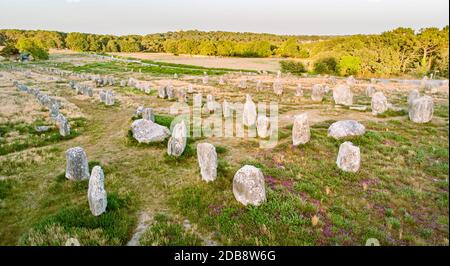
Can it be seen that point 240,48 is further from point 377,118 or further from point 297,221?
point 297,221

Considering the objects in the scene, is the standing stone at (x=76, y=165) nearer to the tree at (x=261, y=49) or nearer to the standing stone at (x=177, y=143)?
the standing stone at (x=177, y=143)

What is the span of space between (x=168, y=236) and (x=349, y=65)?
218ft

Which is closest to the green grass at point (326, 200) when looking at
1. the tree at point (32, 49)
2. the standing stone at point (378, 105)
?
the standing stone at point (378, 105)

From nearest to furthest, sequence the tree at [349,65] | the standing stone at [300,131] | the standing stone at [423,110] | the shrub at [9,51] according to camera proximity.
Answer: the standing stone at [300,131] < the standing stone at [423,110] < the tree at [349,65] < the shrub at [9,51]

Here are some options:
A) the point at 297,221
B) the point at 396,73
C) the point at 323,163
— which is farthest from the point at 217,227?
the point at 396,73

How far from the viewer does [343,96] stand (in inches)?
1330

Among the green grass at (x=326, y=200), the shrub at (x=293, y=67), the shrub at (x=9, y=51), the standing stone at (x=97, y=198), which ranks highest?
the shrub at (x=9, y=51)

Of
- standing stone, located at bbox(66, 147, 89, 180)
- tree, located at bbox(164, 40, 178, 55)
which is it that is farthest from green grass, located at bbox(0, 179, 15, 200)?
tree, located at bbox(164, 40, 178, 55)

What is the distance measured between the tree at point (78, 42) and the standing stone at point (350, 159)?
17069 cm

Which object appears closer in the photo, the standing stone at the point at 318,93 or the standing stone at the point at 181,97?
the standing stone at the point at 318,93

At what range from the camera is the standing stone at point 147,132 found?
20.1 metres

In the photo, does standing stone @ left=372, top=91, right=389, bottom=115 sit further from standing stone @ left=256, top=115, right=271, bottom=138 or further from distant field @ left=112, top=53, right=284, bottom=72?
distant field @ left=112, top=53, right=284, bottom=72

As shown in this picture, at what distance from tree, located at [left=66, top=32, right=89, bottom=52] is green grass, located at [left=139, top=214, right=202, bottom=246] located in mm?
172493

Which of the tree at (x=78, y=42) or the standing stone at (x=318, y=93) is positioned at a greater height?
the tree at (x=78, y=42)
